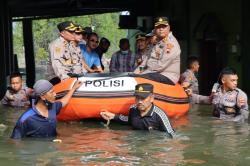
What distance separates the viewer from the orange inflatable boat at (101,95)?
7.55 m

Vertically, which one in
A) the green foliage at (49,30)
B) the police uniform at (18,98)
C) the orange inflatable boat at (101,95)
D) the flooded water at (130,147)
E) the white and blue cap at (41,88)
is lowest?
the flooded water at (130,147)

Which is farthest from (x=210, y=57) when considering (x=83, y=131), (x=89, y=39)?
(x=83, y=131)

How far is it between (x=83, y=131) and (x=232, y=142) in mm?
1996

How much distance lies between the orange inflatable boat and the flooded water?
8.8 inches

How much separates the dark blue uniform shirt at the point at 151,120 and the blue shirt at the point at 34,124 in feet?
3.82

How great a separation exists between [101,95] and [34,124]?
165cm

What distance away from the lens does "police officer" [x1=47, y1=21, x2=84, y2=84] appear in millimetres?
7980

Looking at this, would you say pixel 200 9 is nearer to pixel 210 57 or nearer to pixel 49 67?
pixel 210 57

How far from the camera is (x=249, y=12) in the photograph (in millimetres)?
13555

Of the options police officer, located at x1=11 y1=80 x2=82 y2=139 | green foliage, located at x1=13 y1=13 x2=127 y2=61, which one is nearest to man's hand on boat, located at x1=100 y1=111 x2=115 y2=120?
police officer, located at x1=11 y1=80 x2=82 y2=139

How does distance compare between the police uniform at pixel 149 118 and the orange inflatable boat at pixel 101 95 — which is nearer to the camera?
the police uniform at pixel 149 118

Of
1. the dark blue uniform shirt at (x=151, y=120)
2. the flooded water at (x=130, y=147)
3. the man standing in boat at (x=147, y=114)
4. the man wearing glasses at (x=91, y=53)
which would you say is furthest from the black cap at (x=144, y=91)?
the man wearing glasses at (x=91, y=53)

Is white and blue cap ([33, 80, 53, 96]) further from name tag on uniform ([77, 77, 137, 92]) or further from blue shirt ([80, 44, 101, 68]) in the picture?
blue shirt ([80, 44, 101, 68])

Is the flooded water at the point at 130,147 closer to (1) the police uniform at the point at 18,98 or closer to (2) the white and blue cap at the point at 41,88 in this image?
(2) the white and blue cap at the point at 41,88
